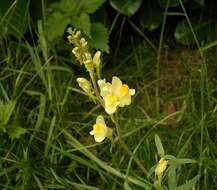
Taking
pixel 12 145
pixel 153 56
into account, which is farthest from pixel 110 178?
pixel 153 56

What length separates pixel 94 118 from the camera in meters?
2.46

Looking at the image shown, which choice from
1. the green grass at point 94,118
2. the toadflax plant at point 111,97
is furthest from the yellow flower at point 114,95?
the green grass at point 94,118

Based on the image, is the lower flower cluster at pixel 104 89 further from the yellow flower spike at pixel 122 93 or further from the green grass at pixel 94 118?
the green grass at pixel 94 118

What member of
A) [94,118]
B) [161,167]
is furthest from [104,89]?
[94,118]

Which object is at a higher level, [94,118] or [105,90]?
[105,90]

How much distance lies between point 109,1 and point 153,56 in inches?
12.2

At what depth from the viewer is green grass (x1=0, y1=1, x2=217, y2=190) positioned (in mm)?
2123

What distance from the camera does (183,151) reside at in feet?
6.70

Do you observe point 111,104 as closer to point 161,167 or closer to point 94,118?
point 161,167

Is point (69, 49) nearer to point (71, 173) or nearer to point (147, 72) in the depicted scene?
point (147, 72)

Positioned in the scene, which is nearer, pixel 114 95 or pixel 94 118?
pixel 114 95

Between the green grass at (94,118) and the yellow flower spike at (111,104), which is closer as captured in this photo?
the yellow flower spike at (111,104)

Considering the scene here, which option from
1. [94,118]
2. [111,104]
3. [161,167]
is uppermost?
[111,104]

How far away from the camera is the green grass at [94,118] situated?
6.97ft
